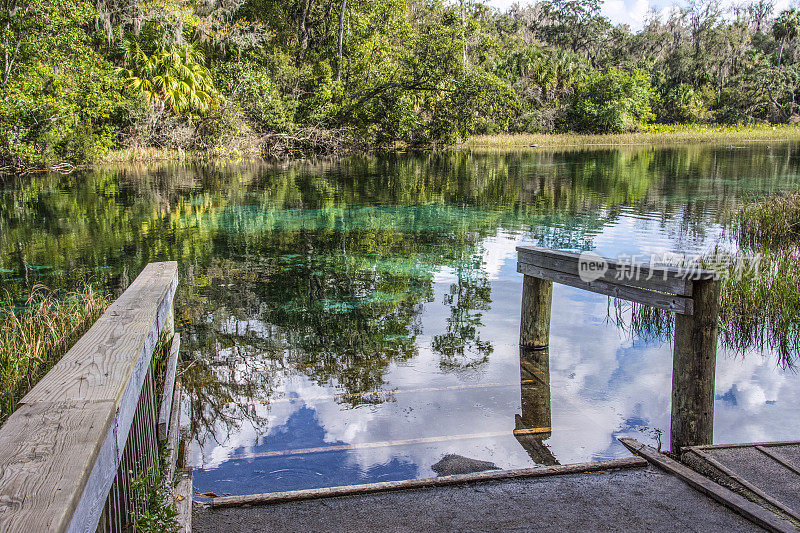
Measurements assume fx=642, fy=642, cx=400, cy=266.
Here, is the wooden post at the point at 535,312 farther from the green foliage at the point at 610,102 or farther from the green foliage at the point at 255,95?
the green foliage at the point at 610,102

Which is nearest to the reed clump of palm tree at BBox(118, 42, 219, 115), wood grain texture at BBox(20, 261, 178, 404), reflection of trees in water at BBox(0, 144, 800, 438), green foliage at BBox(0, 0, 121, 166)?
reflection of trees in water at BBox(0, 144, 800, 438)

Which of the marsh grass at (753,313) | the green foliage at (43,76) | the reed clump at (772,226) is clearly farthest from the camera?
the green foliage at (43,76)

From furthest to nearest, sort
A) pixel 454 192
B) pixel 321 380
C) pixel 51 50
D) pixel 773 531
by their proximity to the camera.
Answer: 1. pixel 51 50
2. pixel 454 192
3. pixel 321 380
4. pixel 773 531

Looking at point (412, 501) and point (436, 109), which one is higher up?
point (436, 109)

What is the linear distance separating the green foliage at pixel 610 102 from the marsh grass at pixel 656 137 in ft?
4.59

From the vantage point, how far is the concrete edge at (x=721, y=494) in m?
2.87

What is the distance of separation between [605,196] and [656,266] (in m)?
16.1

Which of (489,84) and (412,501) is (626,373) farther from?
(489,84)

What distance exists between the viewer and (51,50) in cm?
2280

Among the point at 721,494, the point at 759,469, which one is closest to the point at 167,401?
the point at 721,494

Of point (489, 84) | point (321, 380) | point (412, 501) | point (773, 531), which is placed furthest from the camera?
point (489, 84)

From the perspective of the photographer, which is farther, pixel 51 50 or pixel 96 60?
pixel 96 60

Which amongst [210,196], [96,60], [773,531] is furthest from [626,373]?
[96,60]

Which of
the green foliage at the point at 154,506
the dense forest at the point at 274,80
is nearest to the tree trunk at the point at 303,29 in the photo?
the dense forest at the point at 274,80
